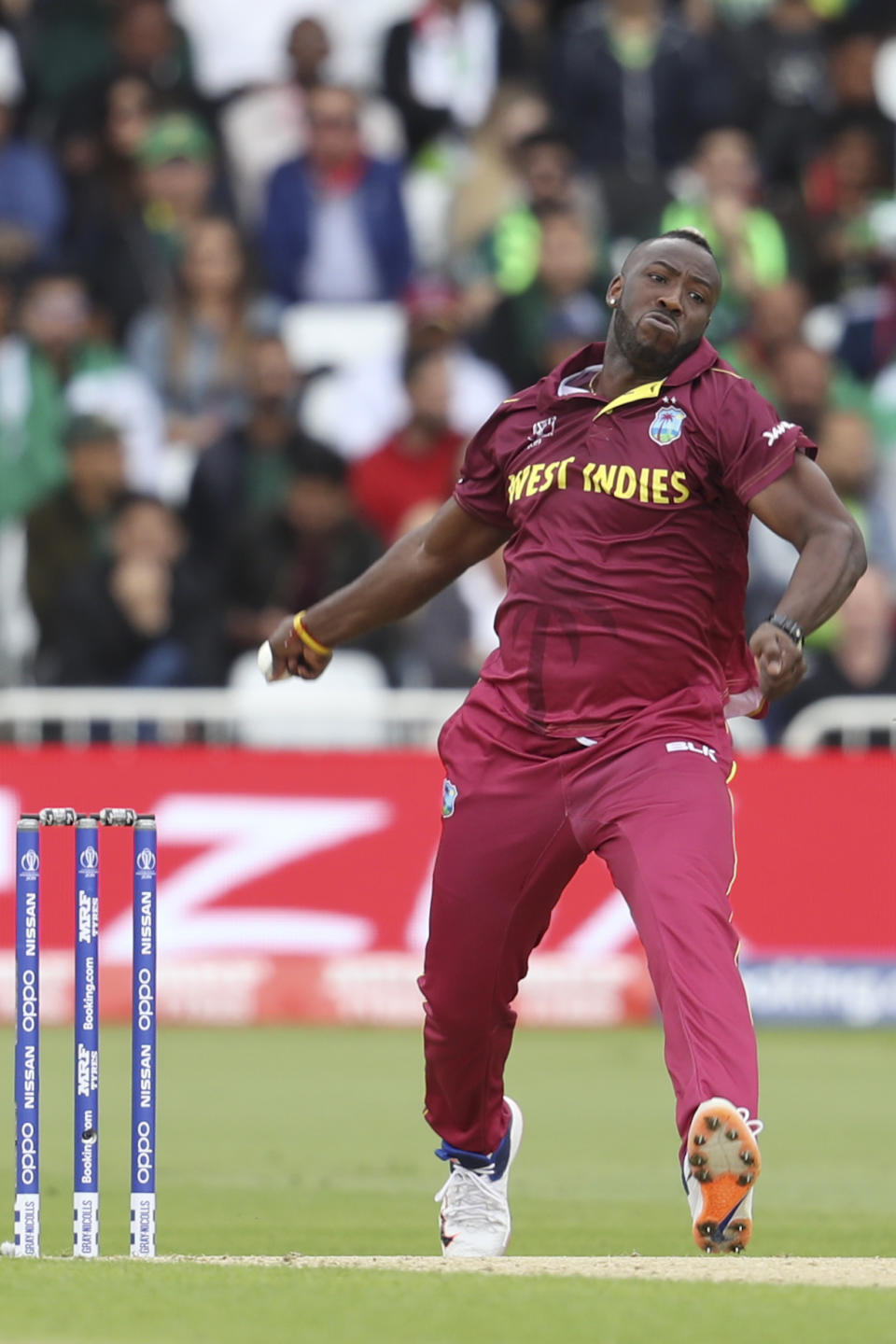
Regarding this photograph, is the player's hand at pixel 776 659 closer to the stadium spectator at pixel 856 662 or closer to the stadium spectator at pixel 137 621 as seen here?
the stadium spectator at pixel 856 662

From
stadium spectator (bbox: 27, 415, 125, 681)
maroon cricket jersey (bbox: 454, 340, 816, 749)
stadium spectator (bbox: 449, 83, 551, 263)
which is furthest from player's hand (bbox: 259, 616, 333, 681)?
stadium spectator (bbox: 449, 83, 551, 263)

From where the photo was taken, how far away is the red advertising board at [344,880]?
1417 centimetres

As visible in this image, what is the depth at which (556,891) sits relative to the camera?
703cm

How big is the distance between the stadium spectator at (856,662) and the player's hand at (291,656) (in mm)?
7116

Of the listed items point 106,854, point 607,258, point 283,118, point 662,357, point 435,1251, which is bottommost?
point 435,1251

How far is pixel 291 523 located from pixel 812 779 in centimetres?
329

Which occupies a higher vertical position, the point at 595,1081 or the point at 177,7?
the point at 177,7

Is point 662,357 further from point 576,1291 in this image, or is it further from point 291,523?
point 291,523

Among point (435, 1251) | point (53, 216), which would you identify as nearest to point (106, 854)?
point (53, 216)

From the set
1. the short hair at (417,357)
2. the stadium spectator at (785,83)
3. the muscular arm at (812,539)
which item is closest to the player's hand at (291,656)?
the muscular arm at (812,539)

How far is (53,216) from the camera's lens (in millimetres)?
18031

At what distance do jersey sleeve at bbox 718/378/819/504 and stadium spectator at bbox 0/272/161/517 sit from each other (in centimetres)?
953

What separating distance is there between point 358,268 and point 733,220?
2482 millimetres

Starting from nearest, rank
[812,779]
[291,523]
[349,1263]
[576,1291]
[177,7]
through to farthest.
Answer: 1. [576,1291]
2. [349,1263]
3. [812,779]
4. [291,523]
5. [177,7]
